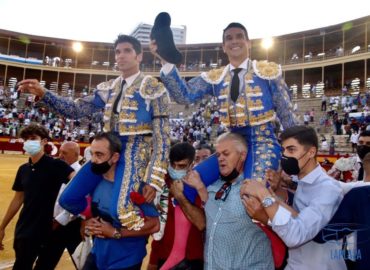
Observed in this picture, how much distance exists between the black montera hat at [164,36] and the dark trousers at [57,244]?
1975 millimetres

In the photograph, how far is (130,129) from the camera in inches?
97.6

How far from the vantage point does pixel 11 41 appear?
32.9 meters

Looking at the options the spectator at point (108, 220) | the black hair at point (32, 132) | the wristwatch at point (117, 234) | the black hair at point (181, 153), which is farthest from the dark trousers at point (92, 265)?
the black hair at point (32, 132)

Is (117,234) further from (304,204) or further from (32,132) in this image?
(32,132)

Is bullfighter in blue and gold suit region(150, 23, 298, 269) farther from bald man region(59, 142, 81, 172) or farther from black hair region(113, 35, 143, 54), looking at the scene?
bald man region(59, 142, 81, 172)

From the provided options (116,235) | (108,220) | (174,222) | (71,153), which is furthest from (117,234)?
(71,153)

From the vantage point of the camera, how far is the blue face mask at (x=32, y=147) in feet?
10.4

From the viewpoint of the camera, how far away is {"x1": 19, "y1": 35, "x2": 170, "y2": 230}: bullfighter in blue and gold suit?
7.47ft

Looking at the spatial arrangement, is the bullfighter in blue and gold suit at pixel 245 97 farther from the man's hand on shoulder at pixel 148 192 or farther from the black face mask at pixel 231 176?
the man's hand on shoulder at pixel 148 192

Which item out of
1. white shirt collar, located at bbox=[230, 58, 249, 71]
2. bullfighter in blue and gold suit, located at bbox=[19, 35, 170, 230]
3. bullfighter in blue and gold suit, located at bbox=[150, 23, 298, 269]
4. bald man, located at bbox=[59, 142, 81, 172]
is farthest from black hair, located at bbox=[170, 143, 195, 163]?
bald man, located at bbox=[59, 142, 81, 172]

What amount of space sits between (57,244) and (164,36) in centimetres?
213

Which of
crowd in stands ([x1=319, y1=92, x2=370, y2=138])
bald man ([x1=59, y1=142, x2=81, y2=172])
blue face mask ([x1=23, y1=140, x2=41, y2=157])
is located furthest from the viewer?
crowd in stands ([x1=319, y1=92, x2=370, y2=138])

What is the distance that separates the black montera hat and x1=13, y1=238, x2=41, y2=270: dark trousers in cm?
188

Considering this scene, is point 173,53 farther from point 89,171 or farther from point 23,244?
point 23,244
